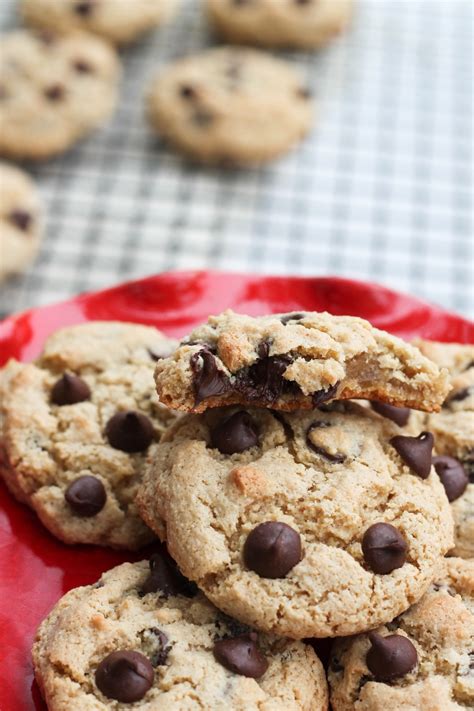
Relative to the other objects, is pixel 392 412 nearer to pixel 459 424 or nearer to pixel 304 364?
pixel 459 424

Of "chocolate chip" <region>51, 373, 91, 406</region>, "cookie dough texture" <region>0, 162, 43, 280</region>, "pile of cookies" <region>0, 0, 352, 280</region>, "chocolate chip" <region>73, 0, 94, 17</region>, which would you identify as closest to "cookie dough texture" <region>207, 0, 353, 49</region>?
"pile of cookies" <region>0, 0, 352, 280</region>

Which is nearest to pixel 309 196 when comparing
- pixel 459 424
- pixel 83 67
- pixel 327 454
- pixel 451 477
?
pixel 83 67

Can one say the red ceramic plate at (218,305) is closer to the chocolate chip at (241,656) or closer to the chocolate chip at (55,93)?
the chocolate chip at (241,656)

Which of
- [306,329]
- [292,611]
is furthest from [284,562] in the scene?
[306,329]

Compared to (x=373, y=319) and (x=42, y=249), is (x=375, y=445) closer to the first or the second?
(x=373, y=319)

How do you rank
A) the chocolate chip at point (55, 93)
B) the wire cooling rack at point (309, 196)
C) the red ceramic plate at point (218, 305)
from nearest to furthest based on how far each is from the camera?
the red ceramic plate at point (218, 305) → the wire cooling rack at point (309, 196) → the chocolate chip at point (55, 93)

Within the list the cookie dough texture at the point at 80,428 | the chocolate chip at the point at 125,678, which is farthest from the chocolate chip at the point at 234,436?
the chocolate chip at the point at 125,678
